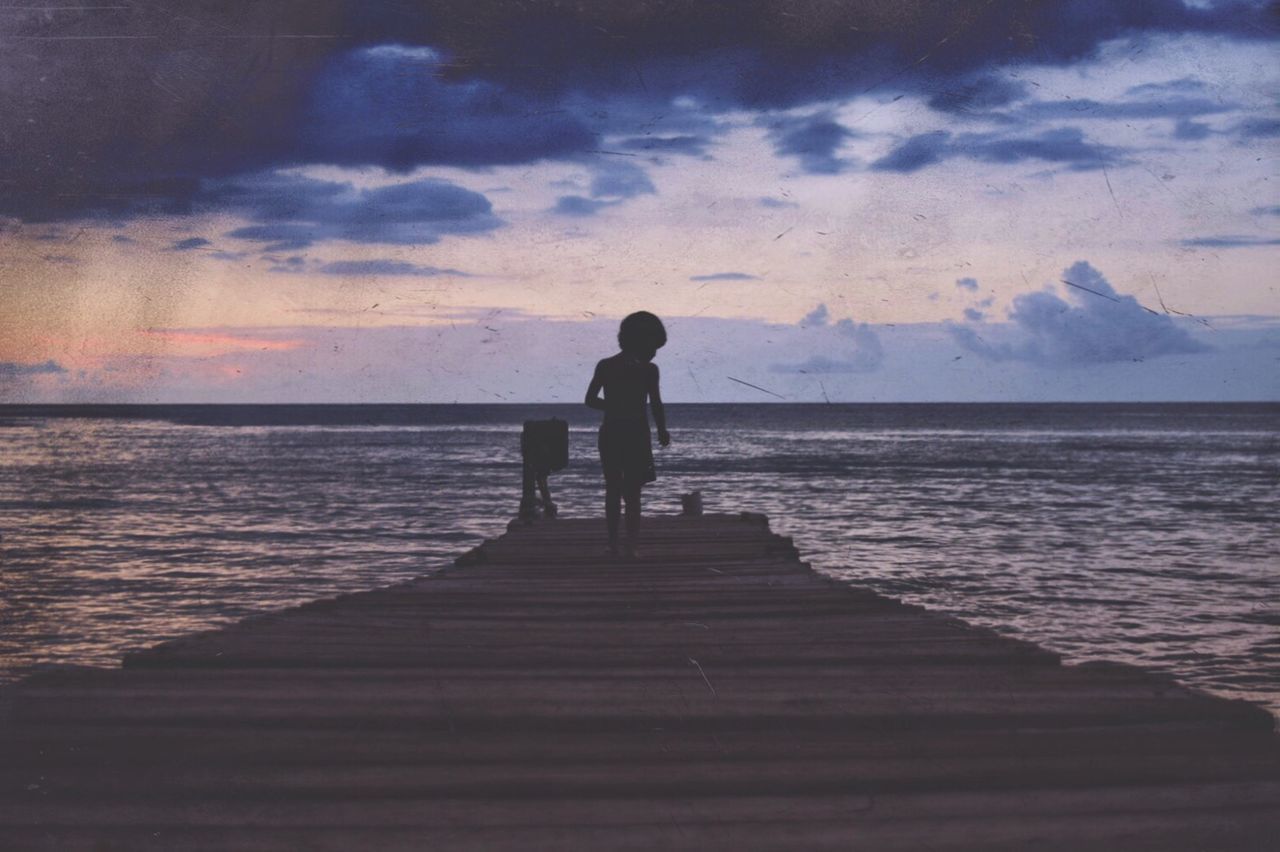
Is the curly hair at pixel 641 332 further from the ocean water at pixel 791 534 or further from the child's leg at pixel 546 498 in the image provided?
the ocean water at pixel 791 534

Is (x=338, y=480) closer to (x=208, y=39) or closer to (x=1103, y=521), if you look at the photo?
(x=1103, y=521)

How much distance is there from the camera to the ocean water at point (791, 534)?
1036 centimetres

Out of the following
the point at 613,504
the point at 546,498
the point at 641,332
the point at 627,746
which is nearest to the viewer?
the point at 627,746

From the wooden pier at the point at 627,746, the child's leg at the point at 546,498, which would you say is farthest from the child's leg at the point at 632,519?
the child's leg at the point at 546,498

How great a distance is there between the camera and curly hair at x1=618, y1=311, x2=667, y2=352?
7.02m

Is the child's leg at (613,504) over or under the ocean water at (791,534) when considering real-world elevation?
over

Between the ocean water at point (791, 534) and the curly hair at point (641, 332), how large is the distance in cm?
538

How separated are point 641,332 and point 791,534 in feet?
40.4

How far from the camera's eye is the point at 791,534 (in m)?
18.6

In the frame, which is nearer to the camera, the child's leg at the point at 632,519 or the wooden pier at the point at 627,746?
the wooden pier at the point at 627,746

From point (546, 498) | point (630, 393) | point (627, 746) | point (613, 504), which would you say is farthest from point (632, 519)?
point (627, 746)

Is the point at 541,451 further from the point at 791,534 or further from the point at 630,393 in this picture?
the point at 791,534

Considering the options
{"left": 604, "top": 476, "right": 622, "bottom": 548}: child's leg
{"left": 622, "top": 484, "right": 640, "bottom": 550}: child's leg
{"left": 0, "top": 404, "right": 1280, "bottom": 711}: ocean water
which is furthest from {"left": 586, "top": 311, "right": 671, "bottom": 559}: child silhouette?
{"left": 0, "top": 404, "right": 1280, "bottom": 711}: ocean water

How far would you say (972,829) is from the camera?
2.16 meters
